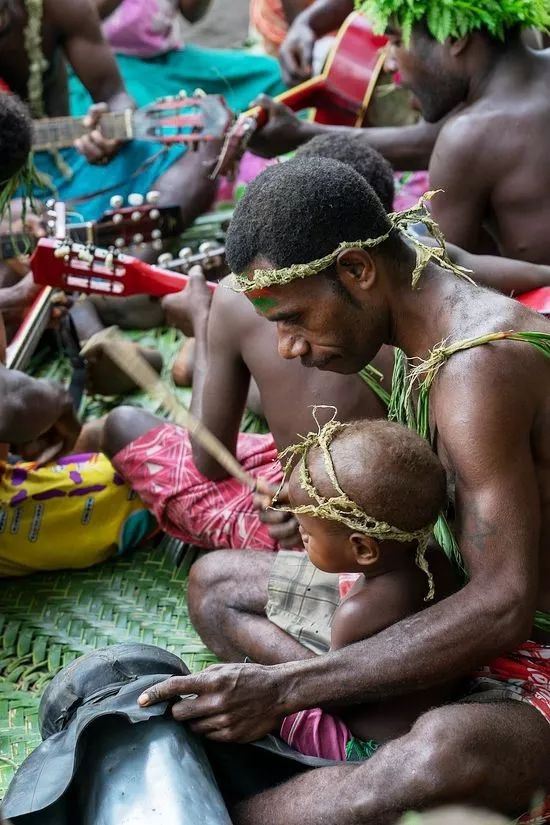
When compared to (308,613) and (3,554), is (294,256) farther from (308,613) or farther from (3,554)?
(3,554)

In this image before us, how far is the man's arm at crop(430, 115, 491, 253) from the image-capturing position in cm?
344

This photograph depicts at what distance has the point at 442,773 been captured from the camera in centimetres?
205

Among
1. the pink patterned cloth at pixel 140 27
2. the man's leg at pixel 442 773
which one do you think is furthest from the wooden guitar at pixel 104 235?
the pink patterned cloth at pixel 140 27

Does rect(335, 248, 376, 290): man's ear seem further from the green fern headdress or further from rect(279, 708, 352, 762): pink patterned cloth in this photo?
the green fern headdress

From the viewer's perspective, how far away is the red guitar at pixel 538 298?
3238 mm

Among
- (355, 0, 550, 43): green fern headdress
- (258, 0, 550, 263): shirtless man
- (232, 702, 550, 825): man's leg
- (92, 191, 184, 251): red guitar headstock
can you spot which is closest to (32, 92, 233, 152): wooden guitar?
(92, 191, 184, 251): red guitar headstock

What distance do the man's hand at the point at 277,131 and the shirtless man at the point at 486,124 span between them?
68 cm

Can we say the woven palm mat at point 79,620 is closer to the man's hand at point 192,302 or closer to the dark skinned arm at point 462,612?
the man's hand at point 192,302

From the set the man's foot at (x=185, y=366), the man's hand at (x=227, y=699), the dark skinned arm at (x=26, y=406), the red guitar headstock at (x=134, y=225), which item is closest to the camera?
the man's hand at (x=227, y=699)

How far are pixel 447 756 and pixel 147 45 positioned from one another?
496cm

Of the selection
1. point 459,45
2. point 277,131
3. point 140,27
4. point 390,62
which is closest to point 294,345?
point 459,45

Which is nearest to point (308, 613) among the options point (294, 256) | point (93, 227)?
point (294, 256)

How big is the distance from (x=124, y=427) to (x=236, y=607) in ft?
2.66

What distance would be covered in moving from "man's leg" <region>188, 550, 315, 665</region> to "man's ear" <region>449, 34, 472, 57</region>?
167cm
